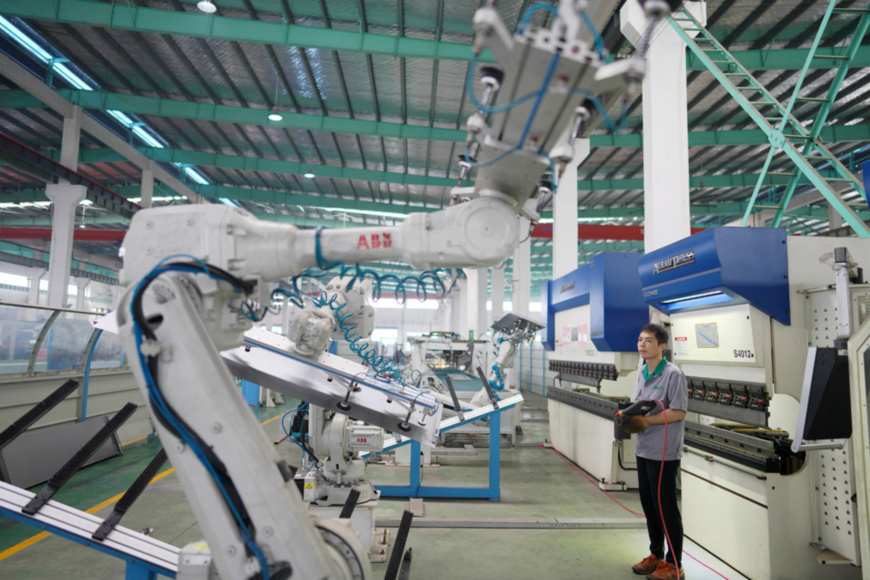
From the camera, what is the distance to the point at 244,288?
176 centimetres

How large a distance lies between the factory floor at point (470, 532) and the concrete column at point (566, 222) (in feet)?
11.4

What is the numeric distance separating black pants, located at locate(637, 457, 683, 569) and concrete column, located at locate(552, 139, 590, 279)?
5.34 metres

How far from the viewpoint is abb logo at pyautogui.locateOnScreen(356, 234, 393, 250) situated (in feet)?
5.80

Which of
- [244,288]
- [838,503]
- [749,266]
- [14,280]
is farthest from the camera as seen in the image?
[14,280]

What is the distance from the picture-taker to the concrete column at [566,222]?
27.7ft

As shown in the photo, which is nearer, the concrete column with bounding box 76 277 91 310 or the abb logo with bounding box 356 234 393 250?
the abb logo with bounding box 356 234 393 250

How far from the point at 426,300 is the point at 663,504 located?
3002 mm

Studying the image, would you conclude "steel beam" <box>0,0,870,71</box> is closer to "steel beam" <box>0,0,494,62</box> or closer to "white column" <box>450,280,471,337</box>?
"steel beam" <box>0,0,494,62</box>

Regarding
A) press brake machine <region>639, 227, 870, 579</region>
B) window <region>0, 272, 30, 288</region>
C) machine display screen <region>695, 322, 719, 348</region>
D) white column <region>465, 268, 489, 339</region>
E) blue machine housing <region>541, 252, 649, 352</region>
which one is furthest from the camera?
window <region>0, 272, 30, 288</region>

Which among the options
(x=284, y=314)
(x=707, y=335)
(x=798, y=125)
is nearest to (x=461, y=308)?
(x=284, y=314)

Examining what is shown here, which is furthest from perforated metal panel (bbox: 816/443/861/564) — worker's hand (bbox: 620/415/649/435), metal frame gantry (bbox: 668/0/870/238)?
metal frame gantry (bbox: 668/0/870/238)

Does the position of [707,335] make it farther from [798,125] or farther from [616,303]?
[798,125]

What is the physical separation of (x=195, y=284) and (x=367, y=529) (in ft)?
8.32

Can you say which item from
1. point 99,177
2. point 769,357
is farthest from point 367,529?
point 99,177
